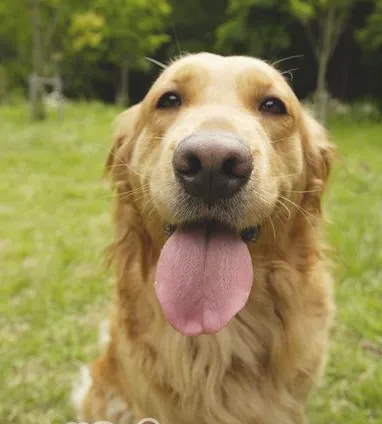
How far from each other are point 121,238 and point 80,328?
4.38 ft

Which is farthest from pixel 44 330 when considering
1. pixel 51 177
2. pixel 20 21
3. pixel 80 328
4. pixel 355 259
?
pixel 20 21

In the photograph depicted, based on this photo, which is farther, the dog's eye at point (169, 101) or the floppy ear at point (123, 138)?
the floppy ear at point (123, 138)

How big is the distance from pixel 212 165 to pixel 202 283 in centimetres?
52

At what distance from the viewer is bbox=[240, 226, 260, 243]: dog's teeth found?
224 cm

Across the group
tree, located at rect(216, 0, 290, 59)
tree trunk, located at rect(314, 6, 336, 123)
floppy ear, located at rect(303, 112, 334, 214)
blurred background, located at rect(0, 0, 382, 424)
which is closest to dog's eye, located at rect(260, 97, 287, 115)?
floppy ear, located at rect(303, 112, 334, 214)

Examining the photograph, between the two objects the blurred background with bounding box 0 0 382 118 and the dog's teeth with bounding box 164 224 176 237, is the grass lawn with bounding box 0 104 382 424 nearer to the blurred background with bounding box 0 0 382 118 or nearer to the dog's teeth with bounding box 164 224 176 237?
the dog's teeth with bounding box 164 224 176 237

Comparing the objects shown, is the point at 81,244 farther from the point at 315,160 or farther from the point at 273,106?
the point at 273,106

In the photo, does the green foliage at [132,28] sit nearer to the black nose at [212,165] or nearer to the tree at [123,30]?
the tree at [123,30]

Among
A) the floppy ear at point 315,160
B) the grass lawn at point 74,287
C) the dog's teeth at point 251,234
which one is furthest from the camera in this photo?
the grass lawn at point 74,287

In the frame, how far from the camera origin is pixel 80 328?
3.81 metres

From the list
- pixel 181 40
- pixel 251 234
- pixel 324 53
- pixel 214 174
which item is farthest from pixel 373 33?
pixel 214 174

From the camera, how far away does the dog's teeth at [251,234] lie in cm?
224

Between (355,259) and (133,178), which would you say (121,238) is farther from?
(355,259)

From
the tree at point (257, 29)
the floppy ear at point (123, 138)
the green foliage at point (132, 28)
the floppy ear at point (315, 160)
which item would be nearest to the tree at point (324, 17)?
the tree at point (257, 29)
